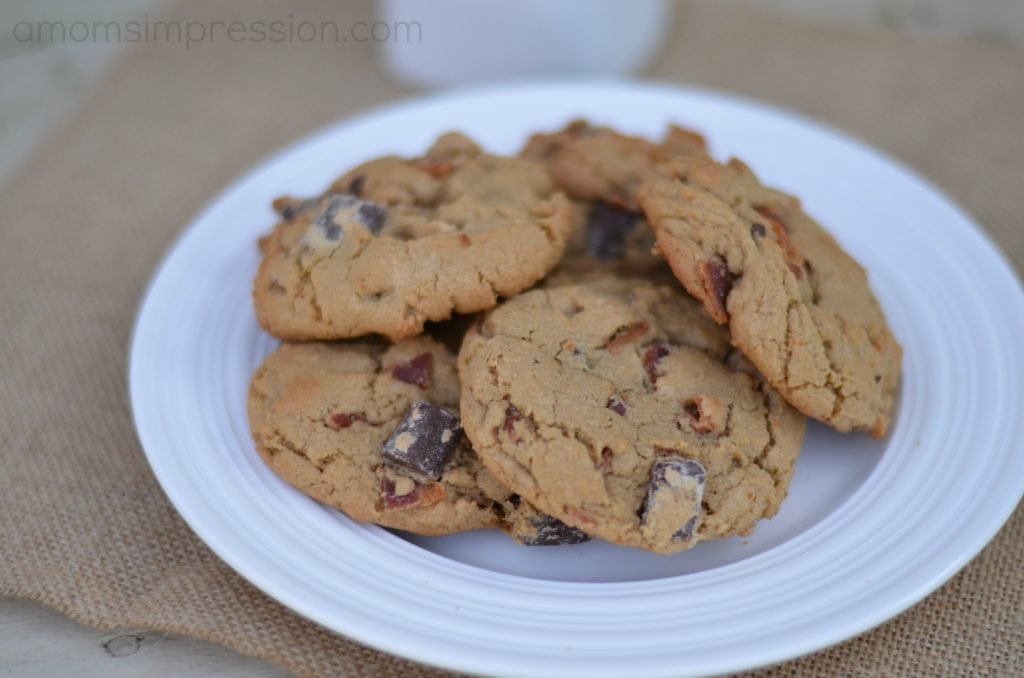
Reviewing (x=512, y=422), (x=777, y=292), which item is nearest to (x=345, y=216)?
(x=512, y=422)

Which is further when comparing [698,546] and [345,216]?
[345,216]

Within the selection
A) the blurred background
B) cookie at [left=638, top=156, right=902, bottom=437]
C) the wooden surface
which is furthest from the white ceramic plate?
the blurred background

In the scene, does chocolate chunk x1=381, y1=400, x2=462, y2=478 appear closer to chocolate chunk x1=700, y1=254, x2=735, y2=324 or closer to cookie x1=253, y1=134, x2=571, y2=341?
cookie x1=253, y1=134, x2=571, y2=341

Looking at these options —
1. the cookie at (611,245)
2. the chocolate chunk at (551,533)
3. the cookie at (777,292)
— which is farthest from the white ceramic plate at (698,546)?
the cookie at (611,245)

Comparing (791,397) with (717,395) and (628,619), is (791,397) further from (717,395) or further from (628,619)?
(628,619)

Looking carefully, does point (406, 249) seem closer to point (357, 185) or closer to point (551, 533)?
point (357, 185)

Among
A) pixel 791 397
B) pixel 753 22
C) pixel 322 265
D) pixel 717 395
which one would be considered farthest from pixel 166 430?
pixel 753 22

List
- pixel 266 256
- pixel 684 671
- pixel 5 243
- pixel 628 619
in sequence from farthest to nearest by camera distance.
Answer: pixel 5 243
pixel 266 256
pixel 628 619
pixel 684 671
